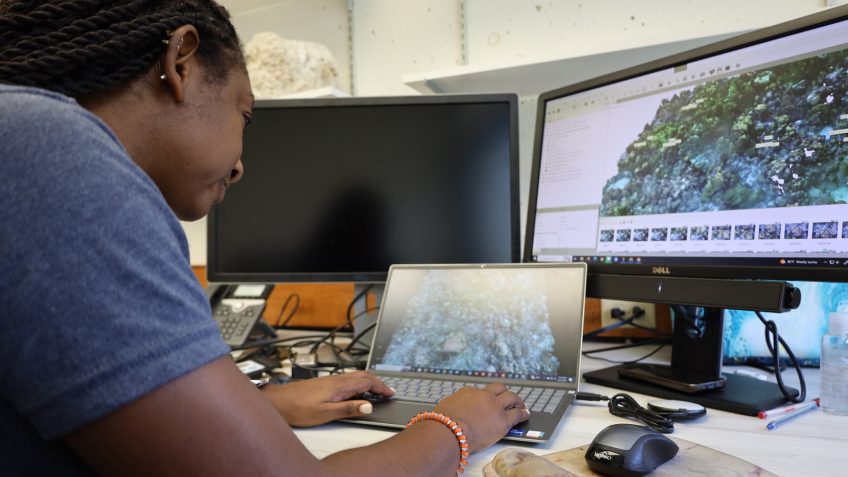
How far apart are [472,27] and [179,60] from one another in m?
1.66

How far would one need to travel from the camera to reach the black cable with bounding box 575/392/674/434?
0.74 metres

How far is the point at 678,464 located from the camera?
0.61 meters

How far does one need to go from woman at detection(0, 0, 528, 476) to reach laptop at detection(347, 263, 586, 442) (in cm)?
40

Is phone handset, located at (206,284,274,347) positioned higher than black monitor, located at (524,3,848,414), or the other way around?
black monitor, located at (524,3,848,414)

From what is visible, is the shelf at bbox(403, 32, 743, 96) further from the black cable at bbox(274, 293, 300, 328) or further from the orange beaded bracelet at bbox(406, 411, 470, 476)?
the orange beaded bracelet at bbox(406, 411, 470, 476)

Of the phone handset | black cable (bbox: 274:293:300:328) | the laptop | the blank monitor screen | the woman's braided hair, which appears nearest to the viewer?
the woman's braided hair

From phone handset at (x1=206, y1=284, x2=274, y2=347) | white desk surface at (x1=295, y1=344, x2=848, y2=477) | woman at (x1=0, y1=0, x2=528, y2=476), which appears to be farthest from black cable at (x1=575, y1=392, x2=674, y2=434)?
phone handset at (x1=206, y1=284, x2=274, y2=347)

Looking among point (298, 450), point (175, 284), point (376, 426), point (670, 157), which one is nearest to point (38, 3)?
point (175, 284)

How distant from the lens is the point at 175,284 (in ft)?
1.33

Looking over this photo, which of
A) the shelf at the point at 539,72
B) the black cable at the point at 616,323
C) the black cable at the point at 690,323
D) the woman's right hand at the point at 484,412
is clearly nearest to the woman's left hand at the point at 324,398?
the woman's right hand at the point at 484,412

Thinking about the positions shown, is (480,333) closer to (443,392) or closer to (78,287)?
(443,392)

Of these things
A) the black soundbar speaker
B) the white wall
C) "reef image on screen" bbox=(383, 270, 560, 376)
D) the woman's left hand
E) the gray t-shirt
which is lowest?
the woman's left hand

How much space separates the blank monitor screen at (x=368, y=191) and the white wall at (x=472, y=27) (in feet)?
1.31

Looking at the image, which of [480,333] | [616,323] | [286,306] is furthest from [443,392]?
[286,306]
